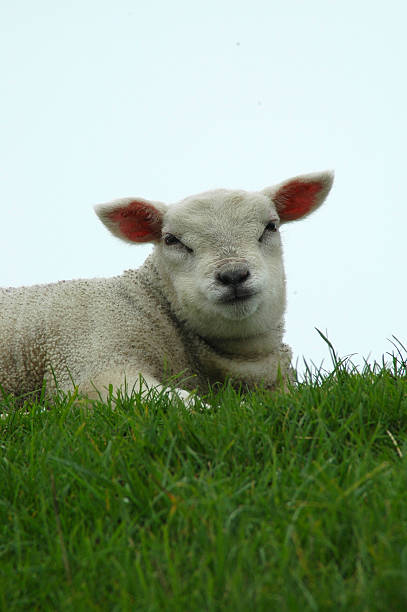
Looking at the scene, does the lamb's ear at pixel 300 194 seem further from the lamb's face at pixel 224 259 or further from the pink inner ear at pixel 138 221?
the pink inner ear at pixel 138 221

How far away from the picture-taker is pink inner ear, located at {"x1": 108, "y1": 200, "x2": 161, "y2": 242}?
198 inches

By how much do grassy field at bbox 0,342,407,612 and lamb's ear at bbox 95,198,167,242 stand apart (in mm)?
2058

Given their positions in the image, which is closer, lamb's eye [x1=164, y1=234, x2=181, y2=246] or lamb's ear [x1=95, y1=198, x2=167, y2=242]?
lamb's eye [x1=164, y1=234, x2=181, y2=246]

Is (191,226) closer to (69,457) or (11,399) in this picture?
(11,399)

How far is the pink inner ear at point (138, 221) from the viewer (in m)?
5.02

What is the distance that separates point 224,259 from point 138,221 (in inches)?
38.2

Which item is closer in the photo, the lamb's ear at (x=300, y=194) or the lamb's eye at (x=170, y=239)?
the lamb's eye at (x=170, y=239)

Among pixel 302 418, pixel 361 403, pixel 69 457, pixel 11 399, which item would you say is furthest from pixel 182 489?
pixel 11 399

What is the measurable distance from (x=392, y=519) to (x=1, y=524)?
4.39ft

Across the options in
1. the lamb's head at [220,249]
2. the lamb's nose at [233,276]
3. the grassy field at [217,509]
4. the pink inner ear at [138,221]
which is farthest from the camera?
the pink inner ear at [138,221]

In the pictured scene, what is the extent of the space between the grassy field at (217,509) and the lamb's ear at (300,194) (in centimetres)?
223

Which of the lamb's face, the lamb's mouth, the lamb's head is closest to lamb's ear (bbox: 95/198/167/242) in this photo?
the lamb's head

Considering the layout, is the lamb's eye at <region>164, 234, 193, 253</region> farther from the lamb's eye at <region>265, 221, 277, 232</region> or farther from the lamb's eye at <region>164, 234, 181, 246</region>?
the lamb's eye at <region>265, 221, 277, 232</region>

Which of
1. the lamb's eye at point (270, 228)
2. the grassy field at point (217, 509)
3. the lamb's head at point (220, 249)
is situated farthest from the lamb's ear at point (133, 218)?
the grassy field at point (217, 509)
